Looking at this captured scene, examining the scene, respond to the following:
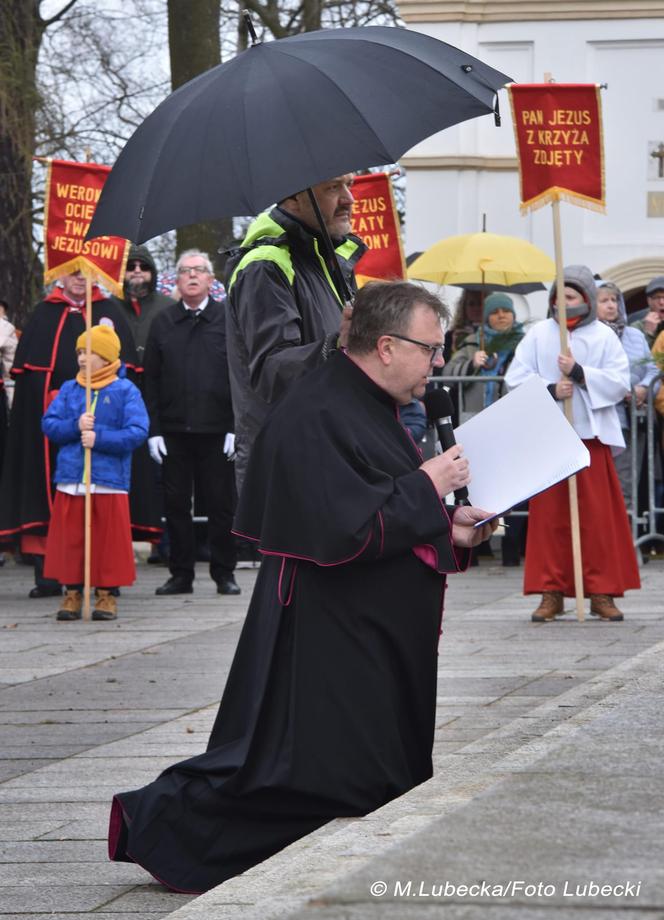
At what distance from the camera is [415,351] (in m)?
4.64

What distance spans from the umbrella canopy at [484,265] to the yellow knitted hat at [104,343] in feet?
13.2

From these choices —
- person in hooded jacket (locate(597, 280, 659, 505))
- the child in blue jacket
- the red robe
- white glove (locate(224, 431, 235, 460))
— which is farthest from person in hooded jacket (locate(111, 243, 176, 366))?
the red robe

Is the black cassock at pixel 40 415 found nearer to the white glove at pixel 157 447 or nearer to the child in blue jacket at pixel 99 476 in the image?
the white glove at pixel 157 447

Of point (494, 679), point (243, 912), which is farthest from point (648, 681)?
point (494, 679)

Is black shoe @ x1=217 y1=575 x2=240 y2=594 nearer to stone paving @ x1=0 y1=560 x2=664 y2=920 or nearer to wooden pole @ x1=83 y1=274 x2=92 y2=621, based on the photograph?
stone paving @ x1=0 y1=560 x2=664 y2=920

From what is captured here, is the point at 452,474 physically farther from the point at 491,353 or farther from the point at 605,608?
the point at 491,353

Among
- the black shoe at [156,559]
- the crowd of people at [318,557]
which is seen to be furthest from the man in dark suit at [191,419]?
the crowd of people at [318,557]

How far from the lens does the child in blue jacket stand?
35.6 feet

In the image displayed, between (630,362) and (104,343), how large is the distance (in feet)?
14.0

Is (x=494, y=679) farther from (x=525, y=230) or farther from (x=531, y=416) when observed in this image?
(x=525, y=230)

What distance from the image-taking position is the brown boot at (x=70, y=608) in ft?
34.9

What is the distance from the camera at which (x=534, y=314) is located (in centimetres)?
2462

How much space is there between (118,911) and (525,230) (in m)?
21.3

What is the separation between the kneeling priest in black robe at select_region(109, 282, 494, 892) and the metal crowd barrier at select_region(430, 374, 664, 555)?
8.71 meters
